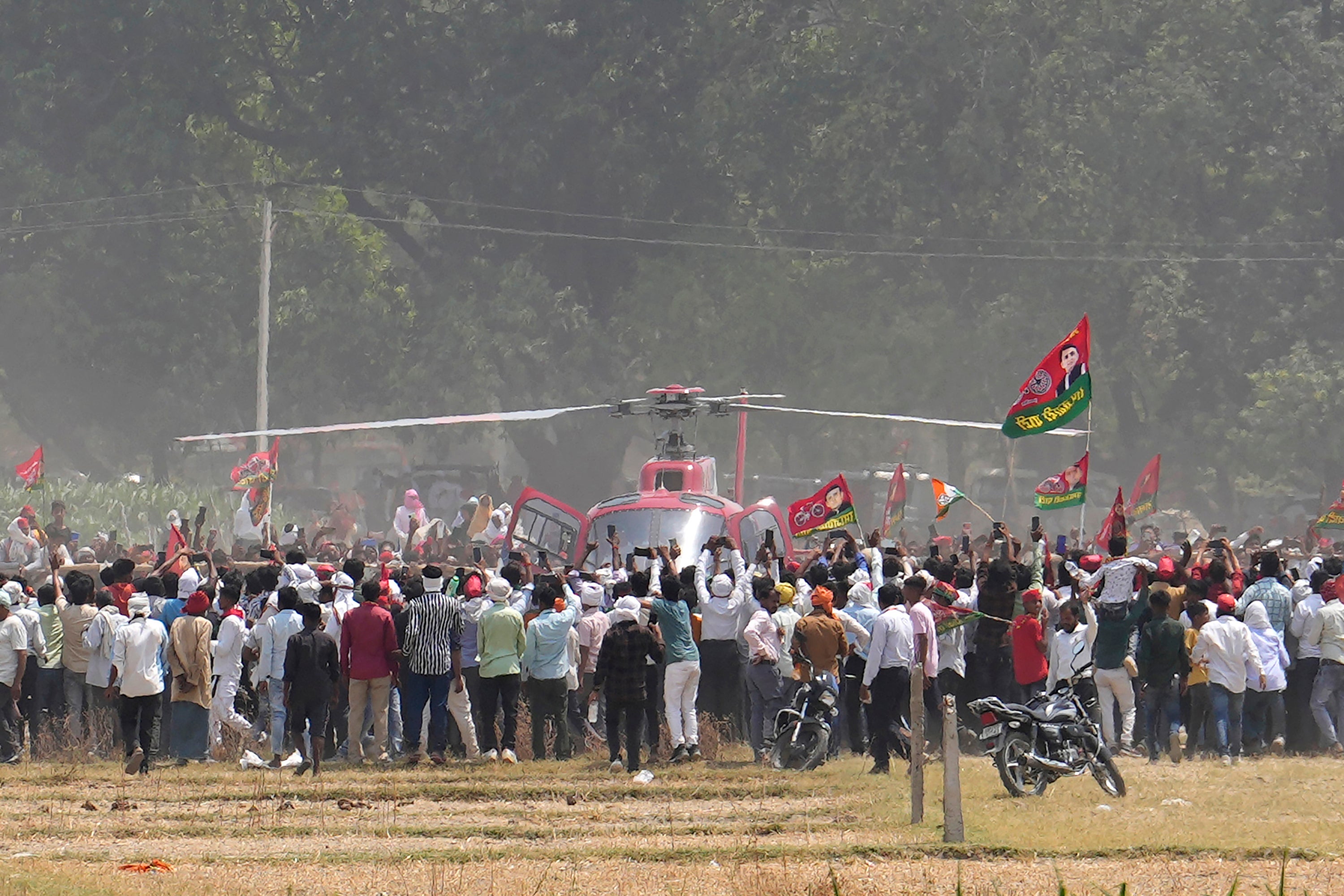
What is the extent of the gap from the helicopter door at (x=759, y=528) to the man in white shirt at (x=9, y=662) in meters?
7.96

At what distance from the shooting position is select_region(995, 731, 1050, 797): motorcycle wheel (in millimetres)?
13805

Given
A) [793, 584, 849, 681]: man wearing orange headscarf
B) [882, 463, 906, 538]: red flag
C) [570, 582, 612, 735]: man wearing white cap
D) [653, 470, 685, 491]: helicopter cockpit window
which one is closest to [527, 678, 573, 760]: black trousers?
[570, 582, 612, 735]: man wearing white cap

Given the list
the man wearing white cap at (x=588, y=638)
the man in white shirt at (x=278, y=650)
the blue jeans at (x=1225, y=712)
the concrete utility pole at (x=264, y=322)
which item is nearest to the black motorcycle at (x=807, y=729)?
the man wearing white cap at (x=588, y=638)

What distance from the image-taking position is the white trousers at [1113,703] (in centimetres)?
1661

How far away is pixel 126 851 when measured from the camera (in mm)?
12742

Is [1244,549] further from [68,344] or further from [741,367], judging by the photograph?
[68,344]

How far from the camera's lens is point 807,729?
1570 cm

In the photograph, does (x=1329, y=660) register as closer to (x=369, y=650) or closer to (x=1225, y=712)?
(x=1225, y=712)

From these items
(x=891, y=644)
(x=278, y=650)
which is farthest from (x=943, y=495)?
(x=278, y=650)

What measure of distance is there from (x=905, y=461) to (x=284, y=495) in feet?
56.9

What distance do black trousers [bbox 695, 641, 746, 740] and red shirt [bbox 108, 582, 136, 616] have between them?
17.0 ft

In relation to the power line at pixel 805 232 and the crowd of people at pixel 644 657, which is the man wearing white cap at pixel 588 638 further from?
the power line at pixel 805 232

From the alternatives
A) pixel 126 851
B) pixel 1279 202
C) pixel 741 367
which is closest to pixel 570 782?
pixel 126 851

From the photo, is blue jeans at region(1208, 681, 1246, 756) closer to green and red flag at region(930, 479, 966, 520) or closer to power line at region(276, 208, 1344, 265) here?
green and red flag at region(930, 479, 966, 520)
